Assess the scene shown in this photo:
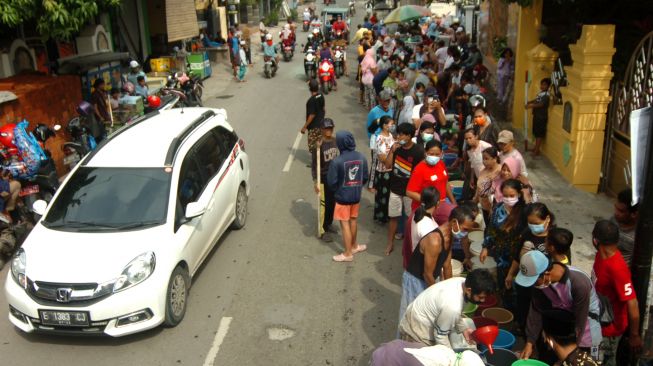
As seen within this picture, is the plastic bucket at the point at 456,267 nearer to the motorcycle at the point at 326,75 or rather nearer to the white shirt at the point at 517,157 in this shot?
the white shirt at the point at 517,157

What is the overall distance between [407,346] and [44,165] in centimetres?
722

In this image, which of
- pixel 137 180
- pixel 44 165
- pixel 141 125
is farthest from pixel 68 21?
pixel 137 180

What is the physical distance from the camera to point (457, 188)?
9.23 meters

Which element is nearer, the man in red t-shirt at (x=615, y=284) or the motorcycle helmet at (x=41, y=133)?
the man in red t-shirt at (x=615, y=284)

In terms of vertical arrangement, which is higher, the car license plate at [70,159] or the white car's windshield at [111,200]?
the white car's windshield at [111,200]

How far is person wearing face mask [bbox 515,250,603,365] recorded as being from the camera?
4.52 meters

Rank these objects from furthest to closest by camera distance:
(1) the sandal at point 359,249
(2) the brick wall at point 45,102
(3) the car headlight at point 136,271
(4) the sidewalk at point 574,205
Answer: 1. (2) the brick wall at point 45,102
2. (1) the sandal at point 359,249
3. (4) the sidewalk at point 574,205
4. (3) the car headlight at point 136,271

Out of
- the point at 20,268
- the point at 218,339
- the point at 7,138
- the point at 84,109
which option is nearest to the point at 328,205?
the point at 218,339

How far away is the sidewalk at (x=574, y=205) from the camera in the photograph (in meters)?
7.71

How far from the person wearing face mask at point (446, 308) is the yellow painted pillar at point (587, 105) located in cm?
561

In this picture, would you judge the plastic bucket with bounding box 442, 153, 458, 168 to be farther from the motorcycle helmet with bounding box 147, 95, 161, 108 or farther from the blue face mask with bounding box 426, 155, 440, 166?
the motorcycle helmet with bounding box 147, 95, 161, 108

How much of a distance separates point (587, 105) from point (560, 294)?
5.39 m

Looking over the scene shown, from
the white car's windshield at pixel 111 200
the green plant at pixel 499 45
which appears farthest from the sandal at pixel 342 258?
the green plant at pixel 499 45

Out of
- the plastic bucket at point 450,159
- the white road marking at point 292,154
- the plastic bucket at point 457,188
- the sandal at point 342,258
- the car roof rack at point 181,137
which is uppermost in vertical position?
the car roof rack at point 181,137
